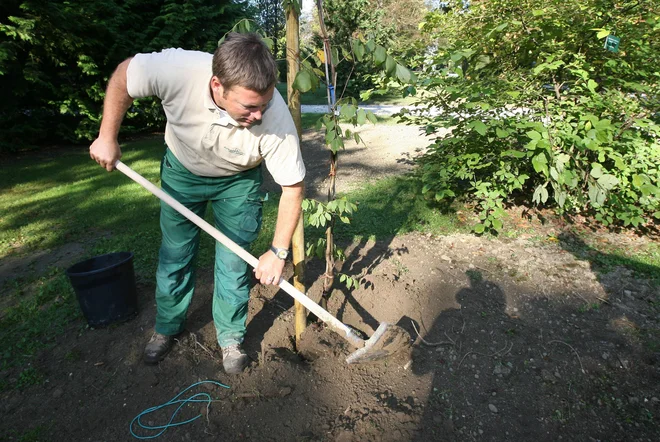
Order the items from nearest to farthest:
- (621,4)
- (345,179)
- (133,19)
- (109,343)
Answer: (109,343) → (621,4) → (345,179) → (133,19)

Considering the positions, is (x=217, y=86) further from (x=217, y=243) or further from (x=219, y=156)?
(x=217, y=243)

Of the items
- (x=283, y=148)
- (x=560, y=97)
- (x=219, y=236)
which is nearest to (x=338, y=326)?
(x=219, y=236)

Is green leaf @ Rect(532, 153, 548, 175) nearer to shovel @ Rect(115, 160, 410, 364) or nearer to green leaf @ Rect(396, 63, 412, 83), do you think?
green leaf @ Rect(396, 63, 412, 83)

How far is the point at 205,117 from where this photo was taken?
6.21 ft

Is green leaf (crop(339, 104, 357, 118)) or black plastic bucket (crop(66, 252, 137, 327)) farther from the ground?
green leaf (crop(339, 104, 357, 118))

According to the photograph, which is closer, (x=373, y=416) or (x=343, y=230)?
(x=373, y=416)

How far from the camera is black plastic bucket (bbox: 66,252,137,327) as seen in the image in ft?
8.15

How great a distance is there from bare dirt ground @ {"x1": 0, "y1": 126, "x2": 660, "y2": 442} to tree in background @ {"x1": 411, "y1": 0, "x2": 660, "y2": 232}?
2.81 ft

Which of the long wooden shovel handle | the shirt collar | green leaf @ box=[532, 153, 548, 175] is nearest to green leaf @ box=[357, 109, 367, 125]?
the shirt collar

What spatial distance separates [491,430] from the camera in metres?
2.01

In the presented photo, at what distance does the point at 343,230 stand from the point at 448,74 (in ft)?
6.21

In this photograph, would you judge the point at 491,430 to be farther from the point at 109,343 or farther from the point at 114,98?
the point at 114,98


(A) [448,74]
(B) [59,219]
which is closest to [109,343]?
(B) [59,219]

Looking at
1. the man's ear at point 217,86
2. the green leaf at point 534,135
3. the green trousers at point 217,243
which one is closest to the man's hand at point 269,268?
the green trousers at point 217,243
